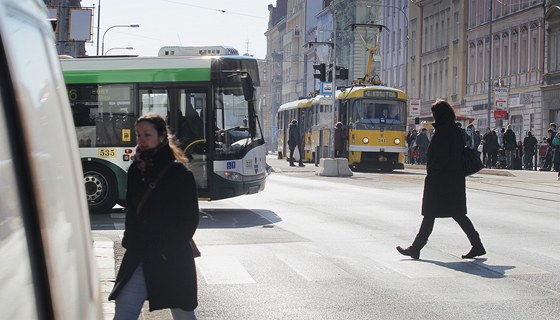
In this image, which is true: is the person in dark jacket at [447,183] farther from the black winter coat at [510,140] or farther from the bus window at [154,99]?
the black winter coat at [510,140]

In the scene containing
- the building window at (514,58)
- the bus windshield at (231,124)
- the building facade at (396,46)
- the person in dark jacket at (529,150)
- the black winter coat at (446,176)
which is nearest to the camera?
the black winter coat at (446,176)

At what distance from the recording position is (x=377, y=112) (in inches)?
1565

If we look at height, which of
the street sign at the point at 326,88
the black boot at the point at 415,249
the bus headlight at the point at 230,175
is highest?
the street sign at the point at 326,88

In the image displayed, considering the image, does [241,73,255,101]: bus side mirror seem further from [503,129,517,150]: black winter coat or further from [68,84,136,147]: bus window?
[503,129,517,150]: black winter coat

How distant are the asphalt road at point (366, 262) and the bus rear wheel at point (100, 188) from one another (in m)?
0.42

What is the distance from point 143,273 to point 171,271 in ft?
0.59

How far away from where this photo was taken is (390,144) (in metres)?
39.5

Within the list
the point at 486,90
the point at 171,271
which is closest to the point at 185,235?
the point at 171,271

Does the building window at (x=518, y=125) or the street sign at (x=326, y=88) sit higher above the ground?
the street sign at (x=326, y=88)

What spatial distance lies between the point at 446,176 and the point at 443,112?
0.72m

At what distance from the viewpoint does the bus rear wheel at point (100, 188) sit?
1742 cm

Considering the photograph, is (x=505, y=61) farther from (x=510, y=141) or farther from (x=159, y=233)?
(x=159, y=233)

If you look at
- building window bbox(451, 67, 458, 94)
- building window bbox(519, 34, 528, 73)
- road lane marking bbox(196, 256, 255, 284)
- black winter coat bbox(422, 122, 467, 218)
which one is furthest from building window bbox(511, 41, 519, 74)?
road lane marking bbox(196, 256, 255, 284)

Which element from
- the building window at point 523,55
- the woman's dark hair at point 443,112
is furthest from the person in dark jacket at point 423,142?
the woman's dark hair at point 443,112
